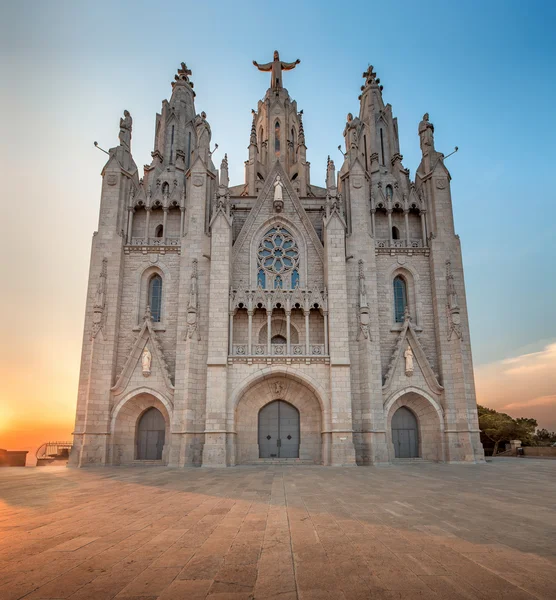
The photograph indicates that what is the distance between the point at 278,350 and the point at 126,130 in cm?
1937

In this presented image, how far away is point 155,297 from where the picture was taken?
3030 centimetres

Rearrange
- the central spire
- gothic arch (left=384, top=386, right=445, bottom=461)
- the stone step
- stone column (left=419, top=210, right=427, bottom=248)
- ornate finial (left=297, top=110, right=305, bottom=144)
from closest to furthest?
1. the stone step
2. gothic arch (left=384, top=386, right=445, bottom=461)
3. stone column (left=419, top=210, right=427, bottom=248)
4. ornate finial (left=297, top=110, right=305, bottom=144)
5. the central spire

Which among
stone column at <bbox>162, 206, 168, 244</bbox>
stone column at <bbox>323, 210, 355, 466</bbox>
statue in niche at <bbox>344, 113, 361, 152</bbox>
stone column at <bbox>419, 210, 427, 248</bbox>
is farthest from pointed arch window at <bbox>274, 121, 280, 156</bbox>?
stone column at <bbox>419, 210, 427, 248</bbox>

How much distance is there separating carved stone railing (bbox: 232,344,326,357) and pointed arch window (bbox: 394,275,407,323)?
655cm

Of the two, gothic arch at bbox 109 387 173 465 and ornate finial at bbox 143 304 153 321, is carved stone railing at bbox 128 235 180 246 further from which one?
gothic arch at bbox 109 387 173 465

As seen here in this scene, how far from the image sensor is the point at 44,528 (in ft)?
26.3

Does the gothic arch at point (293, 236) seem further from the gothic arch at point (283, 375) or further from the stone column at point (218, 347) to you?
the gothic arch at point (283, 375)

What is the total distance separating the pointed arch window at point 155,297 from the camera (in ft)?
98.1

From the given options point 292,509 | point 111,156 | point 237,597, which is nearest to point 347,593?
point 237,597

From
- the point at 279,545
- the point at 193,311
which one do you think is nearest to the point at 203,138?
the point at 193,311

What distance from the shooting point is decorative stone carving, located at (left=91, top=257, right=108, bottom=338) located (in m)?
27.2

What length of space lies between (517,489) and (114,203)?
90.3 feet

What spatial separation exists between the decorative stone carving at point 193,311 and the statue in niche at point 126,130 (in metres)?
11.7

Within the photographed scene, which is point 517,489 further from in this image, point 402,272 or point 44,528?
point 402,272
